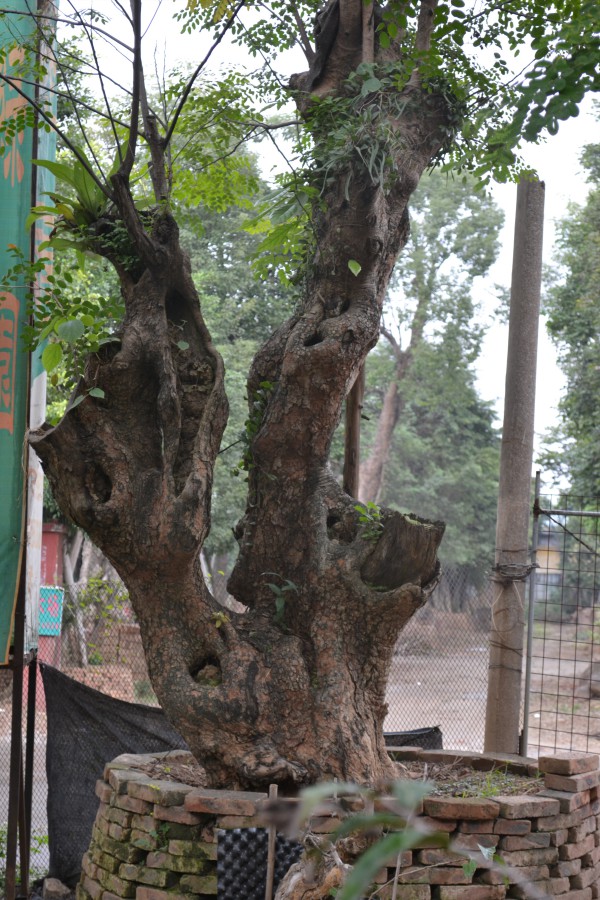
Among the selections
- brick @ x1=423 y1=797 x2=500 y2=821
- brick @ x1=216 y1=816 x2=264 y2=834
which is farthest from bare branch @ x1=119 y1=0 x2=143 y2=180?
brick @ x1=423 y1=797 x2=500 y2=821

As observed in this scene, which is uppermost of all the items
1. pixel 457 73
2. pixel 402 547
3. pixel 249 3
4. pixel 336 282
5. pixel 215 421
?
pixel 249 3

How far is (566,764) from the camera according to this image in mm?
5059

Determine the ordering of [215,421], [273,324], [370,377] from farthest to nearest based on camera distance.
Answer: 1. [370,377]
2. [273,324]
3. [215,421]

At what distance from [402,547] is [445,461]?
73.5 feet

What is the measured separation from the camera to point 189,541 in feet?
15.1

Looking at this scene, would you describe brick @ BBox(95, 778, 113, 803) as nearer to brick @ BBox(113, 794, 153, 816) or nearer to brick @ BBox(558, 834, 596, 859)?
brick @ BBox(113, 794, 153, 816)

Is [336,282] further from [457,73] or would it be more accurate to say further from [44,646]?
[44,646]

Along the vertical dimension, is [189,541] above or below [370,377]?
below

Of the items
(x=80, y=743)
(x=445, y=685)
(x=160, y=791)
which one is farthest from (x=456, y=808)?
(x=445, y=685)

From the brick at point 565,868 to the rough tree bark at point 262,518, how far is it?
1.01 metres

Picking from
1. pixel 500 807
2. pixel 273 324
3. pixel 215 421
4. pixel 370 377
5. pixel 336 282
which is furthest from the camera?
pixel 370 377

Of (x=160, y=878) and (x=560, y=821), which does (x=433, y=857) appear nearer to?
(x=560, y=821)

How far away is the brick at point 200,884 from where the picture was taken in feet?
14.6

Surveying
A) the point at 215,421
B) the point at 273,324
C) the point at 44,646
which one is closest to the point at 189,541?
the point at 215,421
